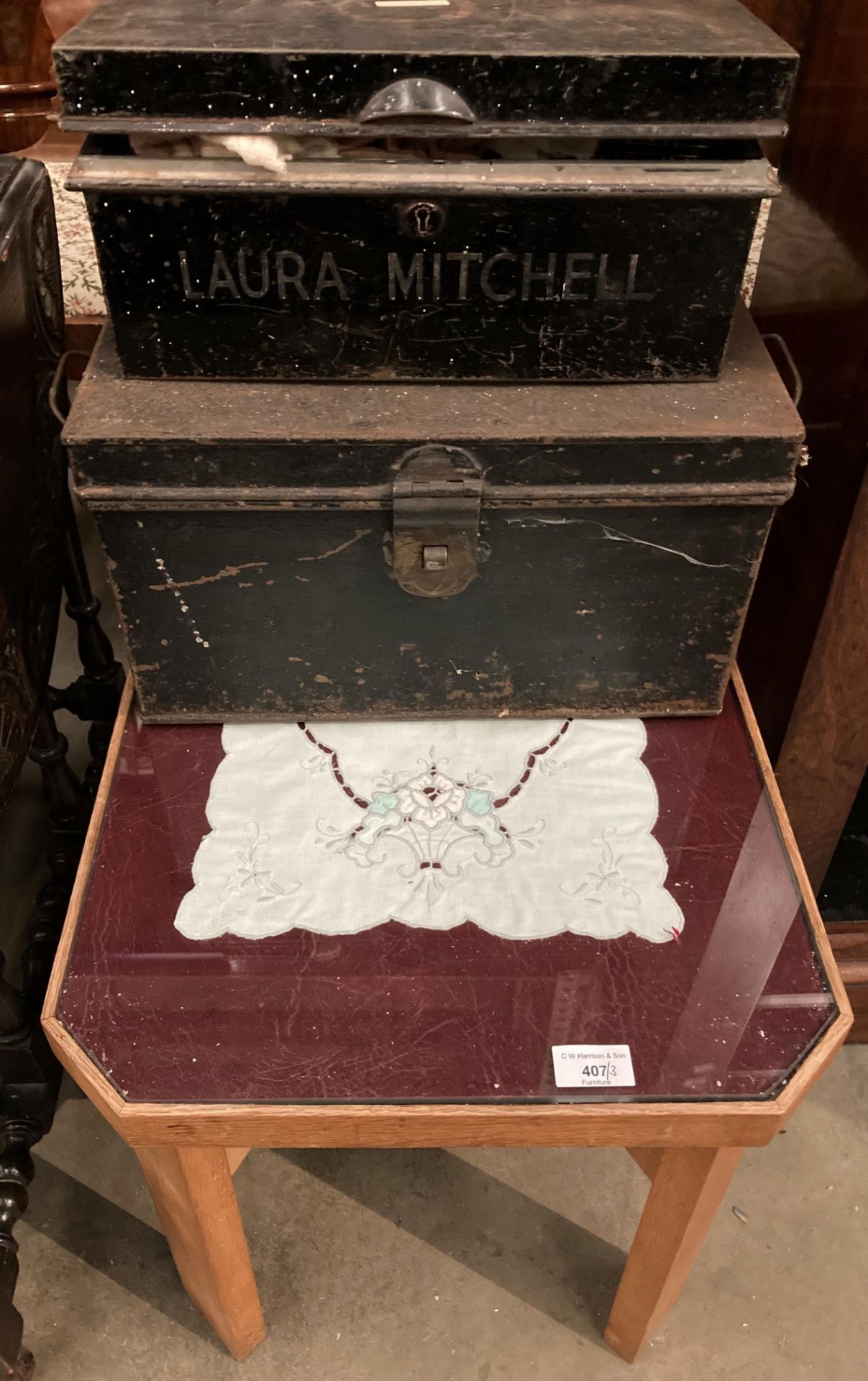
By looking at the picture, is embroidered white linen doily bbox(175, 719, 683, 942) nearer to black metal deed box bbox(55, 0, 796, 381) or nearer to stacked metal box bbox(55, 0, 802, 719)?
stacked metal box bbox(55, 0, 802, 719)

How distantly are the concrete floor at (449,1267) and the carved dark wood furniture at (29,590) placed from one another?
16 centimetres

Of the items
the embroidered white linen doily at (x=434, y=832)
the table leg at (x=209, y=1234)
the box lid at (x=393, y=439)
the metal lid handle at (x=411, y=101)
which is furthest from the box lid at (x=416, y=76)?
the table leg at (x=209, y=1234)

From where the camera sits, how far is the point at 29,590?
4.29 feet

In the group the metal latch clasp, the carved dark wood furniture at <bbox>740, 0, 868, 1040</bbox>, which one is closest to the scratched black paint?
the metal latch clasp

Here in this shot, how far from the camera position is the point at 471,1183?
1.59m

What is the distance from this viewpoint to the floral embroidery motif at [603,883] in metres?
1.13

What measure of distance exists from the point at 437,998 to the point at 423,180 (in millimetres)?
742

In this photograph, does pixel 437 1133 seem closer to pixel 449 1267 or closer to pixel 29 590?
pixel 449 1267

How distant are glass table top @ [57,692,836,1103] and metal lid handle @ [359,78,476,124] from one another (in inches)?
27.7

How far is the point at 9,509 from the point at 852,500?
95cm

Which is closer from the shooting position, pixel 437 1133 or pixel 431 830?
pixel 437 1133

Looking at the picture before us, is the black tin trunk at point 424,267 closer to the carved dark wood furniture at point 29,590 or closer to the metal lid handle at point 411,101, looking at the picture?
the metal lid handle at point 411,101

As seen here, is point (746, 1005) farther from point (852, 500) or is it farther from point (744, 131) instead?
point (744, 131)

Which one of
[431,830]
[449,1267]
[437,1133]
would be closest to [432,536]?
[431,830]
